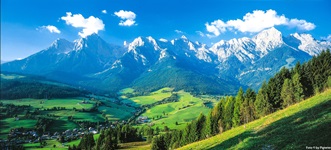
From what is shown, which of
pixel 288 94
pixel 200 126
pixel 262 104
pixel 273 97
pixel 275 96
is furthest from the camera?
pixel 200 126

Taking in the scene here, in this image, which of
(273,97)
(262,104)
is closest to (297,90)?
(273,97)

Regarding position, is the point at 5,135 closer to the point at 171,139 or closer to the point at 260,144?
the point at 171,139

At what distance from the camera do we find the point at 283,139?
34375mm

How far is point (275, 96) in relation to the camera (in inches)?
3462

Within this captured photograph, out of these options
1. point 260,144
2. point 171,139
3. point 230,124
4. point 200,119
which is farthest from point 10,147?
point 260,144

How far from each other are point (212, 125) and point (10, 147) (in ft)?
472

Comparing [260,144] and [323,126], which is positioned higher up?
[323,126]

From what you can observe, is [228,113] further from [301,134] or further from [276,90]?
[301,134]

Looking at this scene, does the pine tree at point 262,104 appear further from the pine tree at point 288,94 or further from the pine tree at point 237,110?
the pine tree at point 237,110

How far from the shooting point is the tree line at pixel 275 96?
80.2 meters

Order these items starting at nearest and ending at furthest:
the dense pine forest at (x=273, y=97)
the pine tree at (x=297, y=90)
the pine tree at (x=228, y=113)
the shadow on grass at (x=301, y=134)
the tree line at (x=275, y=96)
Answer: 1. the shadow on grass at (x=301, y=134)
2. the pine tree at (x=297, y=90)
3. the tree line at (x=275, y=96)
4. the dense pine forest at (x=273, y=97)
5. the pine tree at (x=228, y=113)

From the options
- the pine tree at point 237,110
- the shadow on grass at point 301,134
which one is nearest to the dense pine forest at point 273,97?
the pine tree at point 237,110

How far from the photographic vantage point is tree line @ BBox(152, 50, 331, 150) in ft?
263

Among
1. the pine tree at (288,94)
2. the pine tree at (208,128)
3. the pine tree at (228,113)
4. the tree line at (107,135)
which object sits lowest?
the tree line at (107,135)
